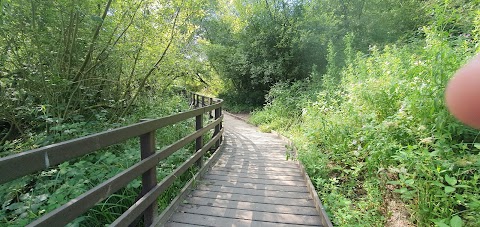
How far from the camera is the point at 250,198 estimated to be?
3.33m

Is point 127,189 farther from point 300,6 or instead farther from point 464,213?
point 300,6

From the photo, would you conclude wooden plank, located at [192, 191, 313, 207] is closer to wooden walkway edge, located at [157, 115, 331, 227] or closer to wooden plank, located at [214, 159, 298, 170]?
wooden walkway edge, located at [157, 115, 331, 227]

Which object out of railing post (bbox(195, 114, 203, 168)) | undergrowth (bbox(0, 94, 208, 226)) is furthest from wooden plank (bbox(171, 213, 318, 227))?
railing post (bbox(195, 114, 203, 168))

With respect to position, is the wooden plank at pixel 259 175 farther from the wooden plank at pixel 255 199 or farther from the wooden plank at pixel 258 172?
the wooden plank at pixel 255 199

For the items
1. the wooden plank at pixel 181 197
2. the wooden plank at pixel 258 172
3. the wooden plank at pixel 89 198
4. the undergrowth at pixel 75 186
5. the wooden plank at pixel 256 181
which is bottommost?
the wooden plank at pixel 258 172

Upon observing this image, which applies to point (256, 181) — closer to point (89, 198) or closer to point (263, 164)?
point (263, 164)

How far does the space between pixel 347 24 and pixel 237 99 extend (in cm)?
964

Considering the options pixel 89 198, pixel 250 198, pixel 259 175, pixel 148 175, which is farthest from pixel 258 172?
pixel 89 198

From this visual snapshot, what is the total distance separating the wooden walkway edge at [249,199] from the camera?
2.76 metres

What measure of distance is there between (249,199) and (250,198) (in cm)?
3

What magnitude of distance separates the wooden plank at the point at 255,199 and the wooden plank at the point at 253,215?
28cm

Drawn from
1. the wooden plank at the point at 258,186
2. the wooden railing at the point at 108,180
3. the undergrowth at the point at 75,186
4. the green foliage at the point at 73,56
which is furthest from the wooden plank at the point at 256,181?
the green foliage at the point at 73,56

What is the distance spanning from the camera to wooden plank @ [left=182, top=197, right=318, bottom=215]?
9.80 feet

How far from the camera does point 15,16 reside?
11.3 feet
